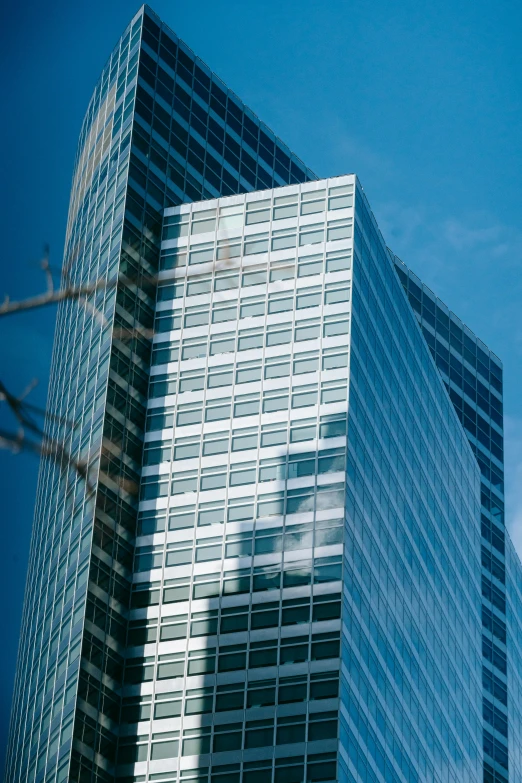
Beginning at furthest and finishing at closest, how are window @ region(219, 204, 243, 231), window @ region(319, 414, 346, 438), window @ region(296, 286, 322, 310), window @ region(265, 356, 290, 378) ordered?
1. window @ region(219, 204, 243, 231)
2. window @ region(296, 286, 322, 310)
3. window @ region(265, 356, 290, 378)
4. window @ region(319, 414, 346, 438)

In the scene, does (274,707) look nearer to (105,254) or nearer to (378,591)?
(378,591)

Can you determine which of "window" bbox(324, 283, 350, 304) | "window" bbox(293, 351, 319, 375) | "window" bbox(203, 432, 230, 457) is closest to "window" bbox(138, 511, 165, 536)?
"window" bbox(203, 432, 230, 457)

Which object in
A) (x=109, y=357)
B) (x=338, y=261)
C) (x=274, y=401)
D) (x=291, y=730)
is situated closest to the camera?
(x=291, y=730)

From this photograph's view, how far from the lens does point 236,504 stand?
367 feet

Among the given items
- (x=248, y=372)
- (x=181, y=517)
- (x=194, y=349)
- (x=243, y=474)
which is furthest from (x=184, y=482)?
(x=194, y=349)

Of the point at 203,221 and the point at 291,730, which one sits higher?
the point at 203,221

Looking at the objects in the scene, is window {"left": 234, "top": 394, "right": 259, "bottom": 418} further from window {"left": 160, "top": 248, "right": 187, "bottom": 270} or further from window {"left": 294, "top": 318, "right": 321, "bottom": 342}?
window {"left": 160, "top": 248, "right": 187, "bottom": 270}

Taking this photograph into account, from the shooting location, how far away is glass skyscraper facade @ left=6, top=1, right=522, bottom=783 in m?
105

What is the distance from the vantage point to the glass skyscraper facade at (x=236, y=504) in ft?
344

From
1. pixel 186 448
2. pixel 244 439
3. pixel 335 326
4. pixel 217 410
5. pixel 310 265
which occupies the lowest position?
pixel 244 439

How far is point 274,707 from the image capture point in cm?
10319

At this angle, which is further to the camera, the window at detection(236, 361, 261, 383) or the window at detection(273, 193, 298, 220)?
the window at detection(273, 193, 298, 220)

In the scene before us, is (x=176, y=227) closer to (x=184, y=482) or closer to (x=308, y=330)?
(x=308, y=330)

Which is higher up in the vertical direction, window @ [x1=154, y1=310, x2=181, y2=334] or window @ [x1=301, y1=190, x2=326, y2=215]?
window @ [x1=301, y1=190, x2=326, y2=215]
